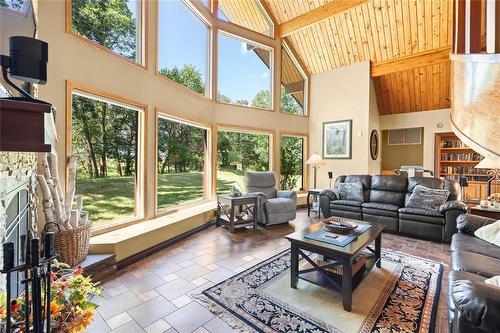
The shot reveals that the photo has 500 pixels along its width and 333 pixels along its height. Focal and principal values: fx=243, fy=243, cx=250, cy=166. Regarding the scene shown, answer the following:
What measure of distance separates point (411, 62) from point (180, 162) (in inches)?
221

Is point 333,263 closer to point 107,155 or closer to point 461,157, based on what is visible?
point 107,155

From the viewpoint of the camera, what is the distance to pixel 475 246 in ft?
7.64

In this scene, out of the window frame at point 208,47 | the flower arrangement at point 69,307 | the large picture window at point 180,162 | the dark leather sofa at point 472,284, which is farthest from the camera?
the large picture window at point 180,162

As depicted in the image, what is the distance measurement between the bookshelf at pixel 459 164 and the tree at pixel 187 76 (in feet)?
21.2

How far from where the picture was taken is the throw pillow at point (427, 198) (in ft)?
12.7

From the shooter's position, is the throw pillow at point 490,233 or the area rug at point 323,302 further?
the throw pillow at point 490,233

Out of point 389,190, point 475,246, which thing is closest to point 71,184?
point 475,246

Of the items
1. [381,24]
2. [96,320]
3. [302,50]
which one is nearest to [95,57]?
[96,320]

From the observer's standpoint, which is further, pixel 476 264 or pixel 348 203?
pixel 348 203

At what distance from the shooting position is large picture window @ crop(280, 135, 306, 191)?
6324 millimetres

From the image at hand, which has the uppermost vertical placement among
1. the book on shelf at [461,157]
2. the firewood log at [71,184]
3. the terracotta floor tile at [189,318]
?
the book on shelf at [461,157]

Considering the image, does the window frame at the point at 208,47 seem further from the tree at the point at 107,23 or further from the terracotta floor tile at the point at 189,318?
the terracotta floor tile at the point at 189,318

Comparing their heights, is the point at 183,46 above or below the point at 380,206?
above

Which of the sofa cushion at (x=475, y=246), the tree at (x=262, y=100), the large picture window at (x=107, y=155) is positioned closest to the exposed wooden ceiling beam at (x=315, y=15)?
the tree at (x=262, y=100)
